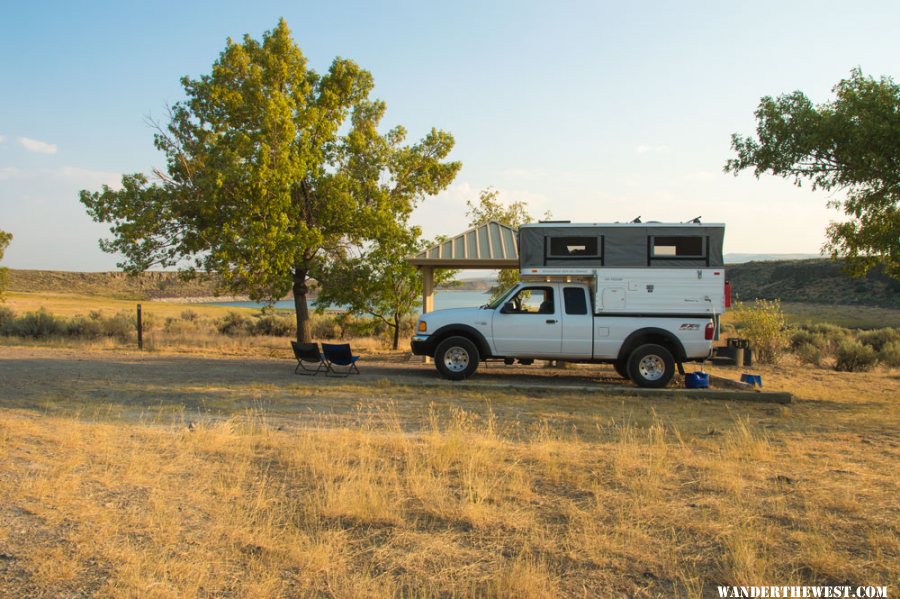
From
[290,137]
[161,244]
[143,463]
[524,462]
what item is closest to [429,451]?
[524,462]

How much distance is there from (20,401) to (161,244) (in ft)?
27.0

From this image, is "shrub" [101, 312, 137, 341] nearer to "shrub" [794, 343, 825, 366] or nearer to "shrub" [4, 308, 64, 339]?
"shrub" [4, 308, 64, 339]

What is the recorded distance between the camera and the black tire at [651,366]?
42.4 feet

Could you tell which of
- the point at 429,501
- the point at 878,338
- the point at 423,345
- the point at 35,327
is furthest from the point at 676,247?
the point at 35,327

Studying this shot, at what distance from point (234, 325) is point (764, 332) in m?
22.1

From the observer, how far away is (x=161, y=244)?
17.8 meters

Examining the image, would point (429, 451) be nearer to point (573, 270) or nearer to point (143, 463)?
point (143, 463)

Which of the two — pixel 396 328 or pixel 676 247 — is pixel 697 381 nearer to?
pixel 676 247

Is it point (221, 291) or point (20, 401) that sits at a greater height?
point (221, 291)

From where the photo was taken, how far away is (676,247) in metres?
13.1

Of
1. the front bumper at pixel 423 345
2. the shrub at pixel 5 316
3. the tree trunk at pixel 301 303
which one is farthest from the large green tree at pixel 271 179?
the shrub at pixel 5 316

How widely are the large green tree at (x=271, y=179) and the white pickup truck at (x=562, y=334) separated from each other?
18.6ft

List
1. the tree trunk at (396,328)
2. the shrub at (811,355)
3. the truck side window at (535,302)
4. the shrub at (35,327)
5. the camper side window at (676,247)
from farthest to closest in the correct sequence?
the shrub at (35,327)
the tree trunk at (396,328)
the shrub at (811,355)
the truck side window at (535,302)
the camper side window at (676,247)

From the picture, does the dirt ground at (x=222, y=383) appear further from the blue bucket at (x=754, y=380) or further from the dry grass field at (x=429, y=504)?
the blue bucket at (x=754, y=380)
